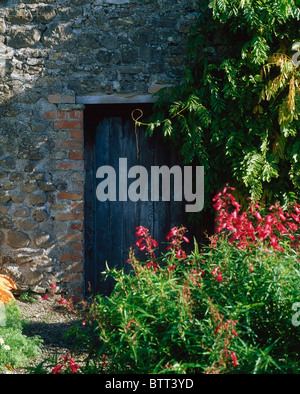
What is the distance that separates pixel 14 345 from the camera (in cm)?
309

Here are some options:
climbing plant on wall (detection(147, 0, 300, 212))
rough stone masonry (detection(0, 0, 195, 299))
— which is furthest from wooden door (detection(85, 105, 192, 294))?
climbing plant on wall (detection(147, 0, 300, 212))

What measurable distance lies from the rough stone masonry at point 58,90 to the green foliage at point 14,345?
0.83 m

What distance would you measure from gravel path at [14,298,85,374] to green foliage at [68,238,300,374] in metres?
1.02

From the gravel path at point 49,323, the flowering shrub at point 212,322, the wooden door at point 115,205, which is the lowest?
the gravel path at point 49,323

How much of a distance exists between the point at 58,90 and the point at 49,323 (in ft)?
6.90

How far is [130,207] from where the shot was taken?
180 inches

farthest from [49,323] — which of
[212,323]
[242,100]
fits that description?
[242,100]

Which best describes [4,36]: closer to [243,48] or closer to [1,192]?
[1,192]

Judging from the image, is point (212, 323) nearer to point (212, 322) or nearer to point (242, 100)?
point (212, 322)

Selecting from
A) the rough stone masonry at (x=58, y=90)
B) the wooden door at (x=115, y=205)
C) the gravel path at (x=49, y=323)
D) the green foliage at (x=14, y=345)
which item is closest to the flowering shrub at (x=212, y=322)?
the green foliage at (x=14, y=345)

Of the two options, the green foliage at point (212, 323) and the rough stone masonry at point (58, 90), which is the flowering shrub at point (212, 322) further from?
the rough stone masonry at point (58, 90)

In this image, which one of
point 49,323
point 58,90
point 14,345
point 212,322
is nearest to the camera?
point 212,322

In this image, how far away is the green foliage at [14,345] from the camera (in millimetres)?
2971
